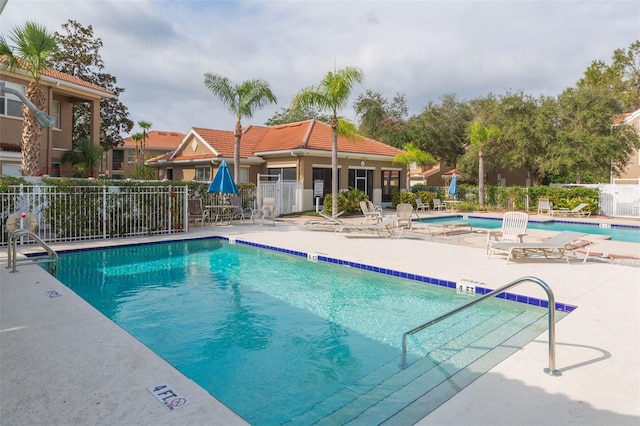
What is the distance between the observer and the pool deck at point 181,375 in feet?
10.8

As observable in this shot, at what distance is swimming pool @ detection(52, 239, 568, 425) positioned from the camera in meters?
4.18

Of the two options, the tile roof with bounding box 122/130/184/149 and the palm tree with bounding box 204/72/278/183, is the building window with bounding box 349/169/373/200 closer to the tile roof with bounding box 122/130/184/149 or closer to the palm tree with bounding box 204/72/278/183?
the palm tree with bounding box 204/72/278/183

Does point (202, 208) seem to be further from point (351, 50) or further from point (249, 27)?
point (351, 50)

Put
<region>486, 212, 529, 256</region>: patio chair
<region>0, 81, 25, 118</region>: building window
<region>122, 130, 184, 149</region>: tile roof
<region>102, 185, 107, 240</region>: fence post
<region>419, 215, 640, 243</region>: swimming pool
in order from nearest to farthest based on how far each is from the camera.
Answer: <region>486, 212, 529, 256</region>: patio chair → <region>102, 185, 107, 240</region>: fence post → <region>419, 215, 640, 243</region>: swimming pool → <region>0, 81, 25, 118</region>: building window → <region>122, 130, 184, 149</region>: tile roof

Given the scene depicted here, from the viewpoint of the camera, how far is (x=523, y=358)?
4.53m

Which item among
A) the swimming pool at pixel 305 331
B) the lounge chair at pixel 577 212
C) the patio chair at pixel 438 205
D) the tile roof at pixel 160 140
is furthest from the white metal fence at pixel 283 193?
the tile roof at pixel 160 140

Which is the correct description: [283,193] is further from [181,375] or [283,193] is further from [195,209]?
[181,375]

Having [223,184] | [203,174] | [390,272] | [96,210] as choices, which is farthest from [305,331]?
[203,174]

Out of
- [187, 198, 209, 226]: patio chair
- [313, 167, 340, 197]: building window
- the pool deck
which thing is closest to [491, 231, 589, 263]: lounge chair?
the pool deck

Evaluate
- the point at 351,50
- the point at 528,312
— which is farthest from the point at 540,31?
the point at 528,312

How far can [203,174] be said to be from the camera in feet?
91.2

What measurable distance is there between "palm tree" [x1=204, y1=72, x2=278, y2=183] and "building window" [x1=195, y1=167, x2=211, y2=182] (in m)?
6.34

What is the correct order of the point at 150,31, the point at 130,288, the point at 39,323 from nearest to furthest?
the point at 39,323, the point at 130,288, the point at 150,31

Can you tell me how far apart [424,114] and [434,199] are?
692 inches
